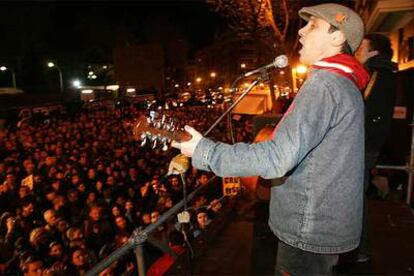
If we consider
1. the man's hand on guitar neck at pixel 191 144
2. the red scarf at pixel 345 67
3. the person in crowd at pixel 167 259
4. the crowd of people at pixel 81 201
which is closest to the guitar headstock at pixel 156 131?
the man's hand on guitar neck at pixel 191 144

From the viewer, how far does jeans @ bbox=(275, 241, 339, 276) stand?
5.81ft

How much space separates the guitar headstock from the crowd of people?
123 centimetres

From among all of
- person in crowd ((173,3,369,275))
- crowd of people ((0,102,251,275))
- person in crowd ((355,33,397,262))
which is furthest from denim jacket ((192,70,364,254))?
crowd of people ((0,102,251,275))

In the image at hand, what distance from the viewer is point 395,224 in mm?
4543

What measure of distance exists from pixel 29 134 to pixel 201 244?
12473mm

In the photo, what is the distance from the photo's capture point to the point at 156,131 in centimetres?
184

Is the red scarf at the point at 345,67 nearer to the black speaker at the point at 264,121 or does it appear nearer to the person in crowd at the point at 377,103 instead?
the person in crowd at the point at 377,103

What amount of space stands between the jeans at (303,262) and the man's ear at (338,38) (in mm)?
920

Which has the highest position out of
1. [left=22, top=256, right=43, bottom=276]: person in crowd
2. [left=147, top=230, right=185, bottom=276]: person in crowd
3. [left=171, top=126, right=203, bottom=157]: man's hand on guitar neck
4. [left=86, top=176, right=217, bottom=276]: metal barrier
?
[left=171, top=126, right=203, bottom=157]: man's hand on guitar neck

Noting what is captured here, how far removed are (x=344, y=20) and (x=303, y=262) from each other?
1.07 m

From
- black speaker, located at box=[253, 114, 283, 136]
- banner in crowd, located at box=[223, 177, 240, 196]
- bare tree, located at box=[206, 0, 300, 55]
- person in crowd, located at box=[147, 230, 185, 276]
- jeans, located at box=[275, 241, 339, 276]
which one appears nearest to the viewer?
jeans, located at box=[275, 241, 339, 276]

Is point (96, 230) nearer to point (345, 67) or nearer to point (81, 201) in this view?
point (81, 201)

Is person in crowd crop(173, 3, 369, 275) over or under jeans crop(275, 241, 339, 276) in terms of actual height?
over

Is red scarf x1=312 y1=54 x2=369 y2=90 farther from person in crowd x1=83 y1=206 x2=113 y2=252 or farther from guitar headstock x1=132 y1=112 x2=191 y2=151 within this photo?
Result: person in crowd x1=83 y1=206 x2=113 y2=252
